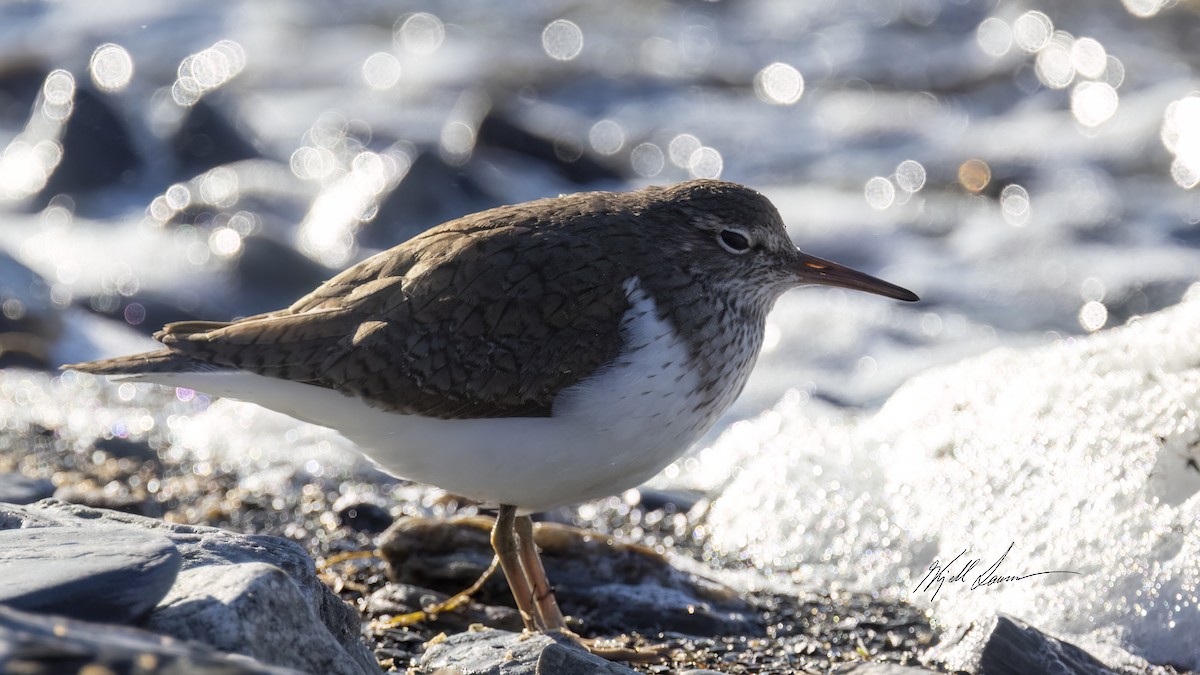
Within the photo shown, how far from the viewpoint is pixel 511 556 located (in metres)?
5.28

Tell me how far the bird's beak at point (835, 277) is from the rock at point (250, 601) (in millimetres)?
2506

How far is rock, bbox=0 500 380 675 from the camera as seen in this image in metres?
3.29

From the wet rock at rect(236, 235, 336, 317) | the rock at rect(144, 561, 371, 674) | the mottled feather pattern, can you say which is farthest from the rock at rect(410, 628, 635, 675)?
the wet rock at rect(236, 235, 336, 317)

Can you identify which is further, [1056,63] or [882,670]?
[1056,63]

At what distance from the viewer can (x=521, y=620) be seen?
5.43 metres

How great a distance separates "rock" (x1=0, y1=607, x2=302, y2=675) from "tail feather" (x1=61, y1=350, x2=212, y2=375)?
2642 mm

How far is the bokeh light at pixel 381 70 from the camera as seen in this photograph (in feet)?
49.6

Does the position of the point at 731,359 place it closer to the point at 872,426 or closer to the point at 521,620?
the point at 521,620

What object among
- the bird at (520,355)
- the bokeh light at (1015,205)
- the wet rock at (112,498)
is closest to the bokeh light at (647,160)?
the bokeh light at (1015,205)

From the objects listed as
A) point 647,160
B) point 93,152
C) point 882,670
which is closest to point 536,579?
point 882,670

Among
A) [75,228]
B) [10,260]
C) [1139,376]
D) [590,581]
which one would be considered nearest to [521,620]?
[590,581]

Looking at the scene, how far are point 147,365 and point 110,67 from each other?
10539 mm

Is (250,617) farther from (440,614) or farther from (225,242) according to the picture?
(225,242)
